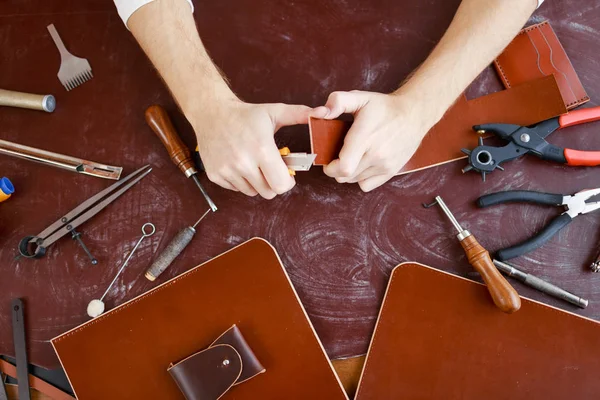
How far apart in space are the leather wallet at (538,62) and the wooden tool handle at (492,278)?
416 millimetres

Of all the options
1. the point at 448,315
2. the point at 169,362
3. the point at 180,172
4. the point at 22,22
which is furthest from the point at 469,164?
the point at 22,22

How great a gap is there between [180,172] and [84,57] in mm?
394

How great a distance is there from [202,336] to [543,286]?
0.76m

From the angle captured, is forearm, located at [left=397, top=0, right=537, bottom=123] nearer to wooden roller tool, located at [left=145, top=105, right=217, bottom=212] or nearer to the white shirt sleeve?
wooden roller tool, located at [left=145, top=105, right=217, bottom=212]

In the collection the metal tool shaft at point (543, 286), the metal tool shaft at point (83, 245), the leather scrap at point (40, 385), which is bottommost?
the leather scrap at point (40, 385)

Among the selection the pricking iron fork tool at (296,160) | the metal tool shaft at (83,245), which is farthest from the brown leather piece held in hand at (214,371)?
the pricking iron fork tool at (296,160)

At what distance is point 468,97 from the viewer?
107 centimetres

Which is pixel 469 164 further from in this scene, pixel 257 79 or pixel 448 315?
pixel 257 79

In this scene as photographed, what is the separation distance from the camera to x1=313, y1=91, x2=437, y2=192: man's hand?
2.83ft

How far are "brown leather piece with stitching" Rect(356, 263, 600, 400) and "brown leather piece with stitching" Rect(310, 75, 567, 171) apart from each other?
0.95 ft

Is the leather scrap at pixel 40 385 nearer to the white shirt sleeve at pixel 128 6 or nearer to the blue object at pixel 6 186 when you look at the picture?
the blue object at pixel 6 186

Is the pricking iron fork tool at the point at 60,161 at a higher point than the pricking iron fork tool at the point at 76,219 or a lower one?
higher

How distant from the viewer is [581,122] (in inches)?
41.1

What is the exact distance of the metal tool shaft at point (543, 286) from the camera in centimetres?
97
